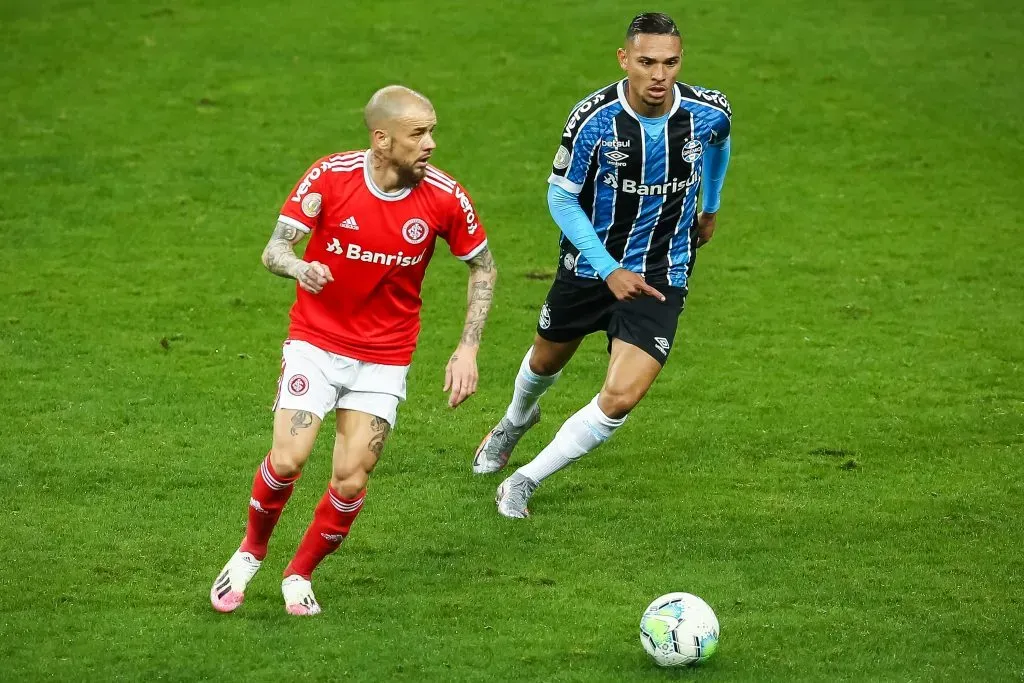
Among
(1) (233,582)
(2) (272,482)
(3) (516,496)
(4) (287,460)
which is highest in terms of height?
(4) (287,460)

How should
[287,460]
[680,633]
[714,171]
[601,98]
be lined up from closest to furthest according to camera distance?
[680,633] < [287,460] < [601,98] < [714,171]

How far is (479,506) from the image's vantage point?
791 centimetres

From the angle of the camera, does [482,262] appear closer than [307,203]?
No

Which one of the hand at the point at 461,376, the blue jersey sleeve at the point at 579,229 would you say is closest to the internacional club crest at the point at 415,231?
the hand at the point at 461,376

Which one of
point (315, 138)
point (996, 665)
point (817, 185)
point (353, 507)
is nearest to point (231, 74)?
point (315, 138)

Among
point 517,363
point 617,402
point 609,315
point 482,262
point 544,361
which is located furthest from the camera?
point 517,363

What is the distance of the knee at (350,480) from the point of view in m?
6.43

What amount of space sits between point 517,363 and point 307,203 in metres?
3.99

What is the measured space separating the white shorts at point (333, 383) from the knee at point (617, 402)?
46.2 inches

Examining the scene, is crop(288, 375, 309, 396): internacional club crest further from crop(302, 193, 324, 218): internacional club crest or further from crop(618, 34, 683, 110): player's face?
crop(618, 34, 683, 110): player's face

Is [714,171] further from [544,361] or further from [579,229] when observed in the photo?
[544,361]

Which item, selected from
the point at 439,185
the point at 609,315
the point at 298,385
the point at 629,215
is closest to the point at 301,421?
the point at 298,385

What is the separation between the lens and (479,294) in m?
6.63

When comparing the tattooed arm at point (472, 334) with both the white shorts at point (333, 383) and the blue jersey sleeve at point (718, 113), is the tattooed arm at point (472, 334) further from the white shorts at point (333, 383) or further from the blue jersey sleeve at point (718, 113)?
the blue jersey sleeve at point (718, 113)
